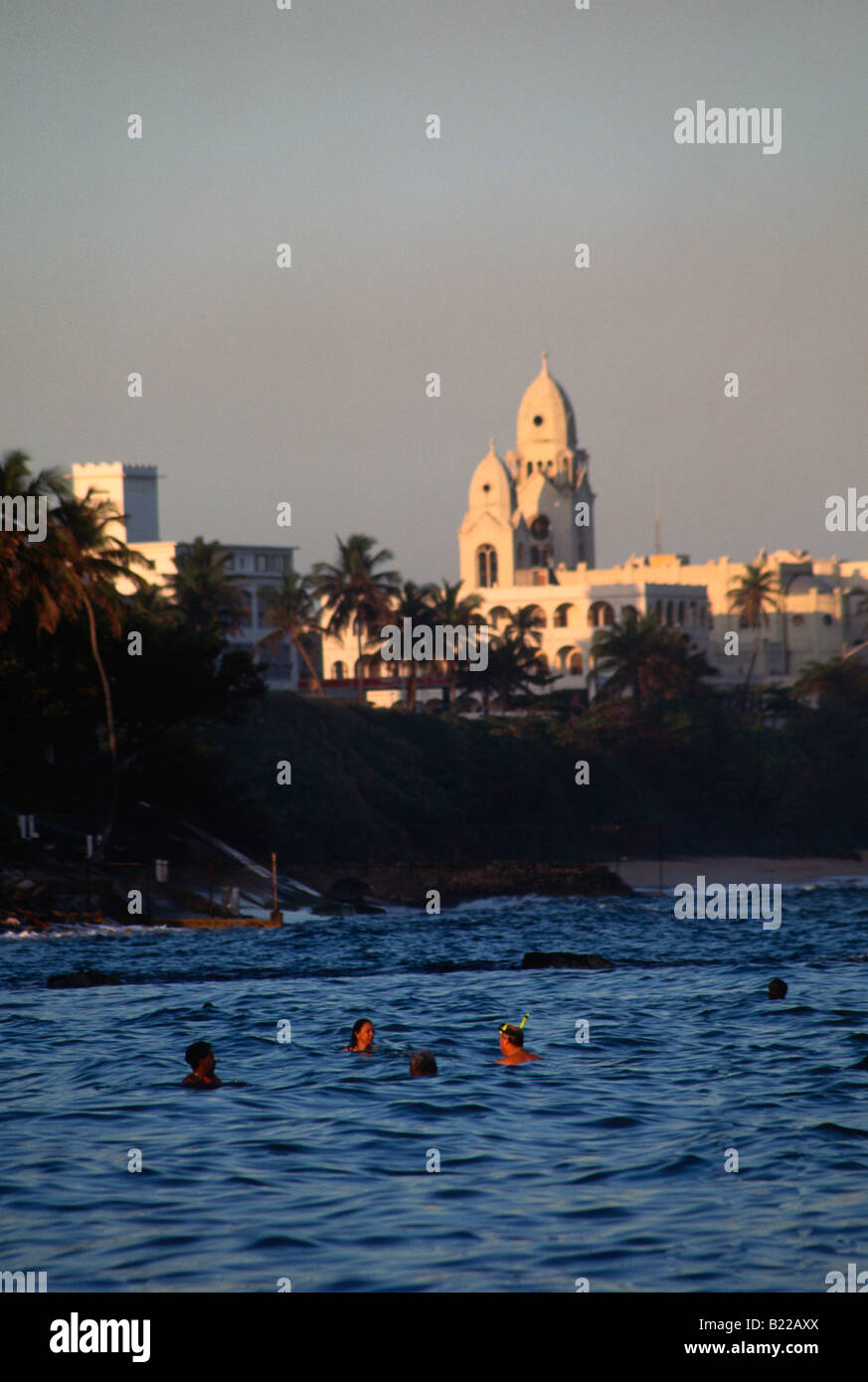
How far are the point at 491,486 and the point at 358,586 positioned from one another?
146ft

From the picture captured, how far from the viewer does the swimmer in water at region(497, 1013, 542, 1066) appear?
2123cm

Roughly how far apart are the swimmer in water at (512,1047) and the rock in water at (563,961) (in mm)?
13096

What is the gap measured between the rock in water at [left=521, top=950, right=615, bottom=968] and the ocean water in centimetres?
120

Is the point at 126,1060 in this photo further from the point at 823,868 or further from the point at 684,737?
the point at 684,737

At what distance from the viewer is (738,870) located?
86.0 m

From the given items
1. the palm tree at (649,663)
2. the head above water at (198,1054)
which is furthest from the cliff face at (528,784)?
the head above water at (198,1054)

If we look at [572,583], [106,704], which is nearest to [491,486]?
[572,583]

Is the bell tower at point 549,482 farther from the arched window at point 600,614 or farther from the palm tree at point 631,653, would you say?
the palm tree at point 631,653

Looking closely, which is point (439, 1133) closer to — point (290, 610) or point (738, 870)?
point (738, 870)

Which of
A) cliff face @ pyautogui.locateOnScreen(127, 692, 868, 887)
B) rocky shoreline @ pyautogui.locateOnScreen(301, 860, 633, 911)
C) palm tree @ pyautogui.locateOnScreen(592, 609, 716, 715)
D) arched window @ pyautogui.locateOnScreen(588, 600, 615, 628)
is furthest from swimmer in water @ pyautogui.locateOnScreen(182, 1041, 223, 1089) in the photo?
arched window @ pyautogui.locateOnScreen(588, 600, 615, 628)

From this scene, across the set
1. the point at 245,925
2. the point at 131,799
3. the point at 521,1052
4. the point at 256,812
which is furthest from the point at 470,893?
the point at 521,1052

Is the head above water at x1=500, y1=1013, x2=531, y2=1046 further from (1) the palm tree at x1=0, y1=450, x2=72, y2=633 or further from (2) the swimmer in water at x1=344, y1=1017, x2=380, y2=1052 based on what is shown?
(1) the palm tree at x1=0, y1=450, x2=72, y2=633

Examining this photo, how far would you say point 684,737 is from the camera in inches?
3920

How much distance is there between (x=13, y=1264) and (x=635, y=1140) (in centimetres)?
669
